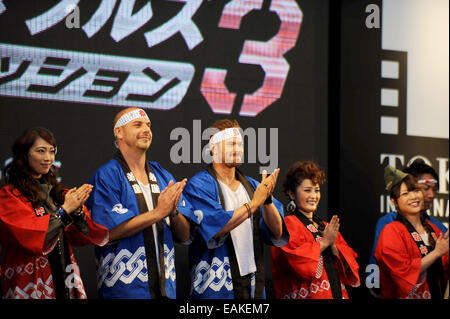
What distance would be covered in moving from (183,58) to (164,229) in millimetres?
1479

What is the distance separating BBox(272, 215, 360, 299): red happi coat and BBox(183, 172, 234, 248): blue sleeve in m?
0.55

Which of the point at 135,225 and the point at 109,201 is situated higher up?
the point at 109,201

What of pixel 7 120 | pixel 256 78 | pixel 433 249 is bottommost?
pixel 433 249

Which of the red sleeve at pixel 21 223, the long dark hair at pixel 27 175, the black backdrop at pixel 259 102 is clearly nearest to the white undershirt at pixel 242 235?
the black backdrop at pixel 259 102

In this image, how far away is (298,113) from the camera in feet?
18.0

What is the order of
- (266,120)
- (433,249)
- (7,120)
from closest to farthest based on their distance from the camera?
(7,120)
(433,249)
(266,120)

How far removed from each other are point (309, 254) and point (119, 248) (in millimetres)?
1175

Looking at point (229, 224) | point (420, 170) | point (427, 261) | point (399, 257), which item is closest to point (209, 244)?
point (229, 224)

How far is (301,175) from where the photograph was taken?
189 inches

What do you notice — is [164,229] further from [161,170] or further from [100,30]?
[100,30]

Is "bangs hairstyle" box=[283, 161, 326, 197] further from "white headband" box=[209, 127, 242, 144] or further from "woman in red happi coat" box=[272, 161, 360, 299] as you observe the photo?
"white headband" box=[209, 127, 242, 144]

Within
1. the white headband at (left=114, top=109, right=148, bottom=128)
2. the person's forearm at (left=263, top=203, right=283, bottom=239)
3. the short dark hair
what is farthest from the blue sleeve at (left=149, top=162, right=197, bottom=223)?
the short dark hair

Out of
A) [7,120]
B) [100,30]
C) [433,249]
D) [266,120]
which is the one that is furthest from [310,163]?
[7,120]

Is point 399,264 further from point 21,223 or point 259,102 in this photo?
point 21,223
